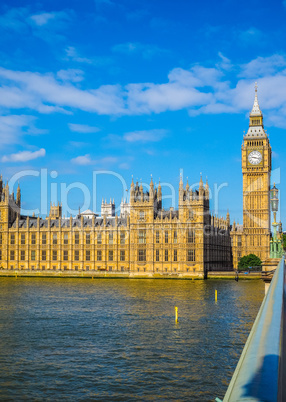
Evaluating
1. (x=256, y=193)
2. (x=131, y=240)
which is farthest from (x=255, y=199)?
(x=131, y=240)

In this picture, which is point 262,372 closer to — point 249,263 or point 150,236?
point 150,236

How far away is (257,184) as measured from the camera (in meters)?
125

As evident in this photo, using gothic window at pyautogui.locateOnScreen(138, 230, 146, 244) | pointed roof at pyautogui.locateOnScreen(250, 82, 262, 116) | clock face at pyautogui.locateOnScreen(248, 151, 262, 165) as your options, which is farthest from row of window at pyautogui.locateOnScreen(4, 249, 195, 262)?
pointed roof at pyautogui.locateOnScreen(250, 82, 262, 116)

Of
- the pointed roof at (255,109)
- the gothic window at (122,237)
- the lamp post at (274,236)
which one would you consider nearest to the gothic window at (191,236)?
the gothic window at (122,237)

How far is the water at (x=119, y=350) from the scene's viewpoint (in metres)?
20.6

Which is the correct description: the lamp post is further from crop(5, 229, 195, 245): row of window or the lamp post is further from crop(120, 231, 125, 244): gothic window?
crop(120, 231, 125, 244): gothic window

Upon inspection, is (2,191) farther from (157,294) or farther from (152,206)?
(157,294)

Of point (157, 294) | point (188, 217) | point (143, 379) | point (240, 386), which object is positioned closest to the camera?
point (240, 386)

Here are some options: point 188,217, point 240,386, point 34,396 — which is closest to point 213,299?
point 34,396

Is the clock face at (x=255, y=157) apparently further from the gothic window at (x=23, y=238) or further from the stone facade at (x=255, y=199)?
the gothic window at (x=23, y=238)

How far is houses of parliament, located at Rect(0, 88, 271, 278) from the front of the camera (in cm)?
10044

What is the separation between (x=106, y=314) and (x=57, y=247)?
71.9 m

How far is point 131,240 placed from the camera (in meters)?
104

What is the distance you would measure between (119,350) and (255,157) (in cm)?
10606
